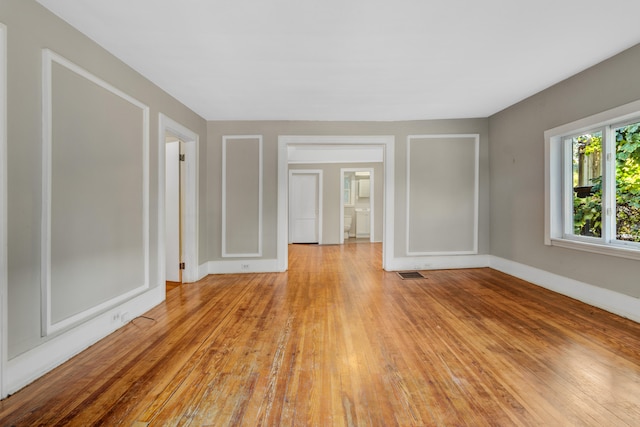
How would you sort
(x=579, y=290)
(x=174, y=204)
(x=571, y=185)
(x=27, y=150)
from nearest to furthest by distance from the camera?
(x=27, y=150) < (x=579, y=290) < (x=571, y=185) < (x=174, y=204)

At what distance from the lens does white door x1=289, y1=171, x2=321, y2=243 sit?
7625 mm

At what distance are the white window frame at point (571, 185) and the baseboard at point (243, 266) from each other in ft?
12.5

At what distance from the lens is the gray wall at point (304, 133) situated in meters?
4.28

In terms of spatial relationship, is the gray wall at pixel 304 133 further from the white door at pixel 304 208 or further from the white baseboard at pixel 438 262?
the white door at pixel 304 208

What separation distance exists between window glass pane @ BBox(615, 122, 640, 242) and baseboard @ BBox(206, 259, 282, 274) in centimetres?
416

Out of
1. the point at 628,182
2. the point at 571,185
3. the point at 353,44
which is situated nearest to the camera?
the point at 353,44

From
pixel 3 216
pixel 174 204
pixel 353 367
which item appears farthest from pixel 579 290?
pixel 174 204

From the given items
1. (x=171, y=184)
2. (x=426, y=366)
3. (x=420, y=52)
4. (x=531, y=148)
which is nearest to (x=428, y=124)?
(x=531, y=148)

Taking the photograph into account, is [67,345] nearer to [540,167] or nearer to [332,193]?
[540,167]

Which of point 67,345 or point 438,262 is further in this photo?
point 438,262

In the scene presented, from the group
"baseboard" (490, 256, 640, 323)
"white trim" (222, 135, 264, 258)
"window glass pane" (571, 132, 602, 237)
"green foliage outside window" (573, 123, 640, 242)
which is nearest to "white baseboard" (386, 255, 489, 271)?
"baseboard" (490, 256, 640, 323)

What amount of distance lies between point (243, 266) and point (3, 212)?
9.77 feet

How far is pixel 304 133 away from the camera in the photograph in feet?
14.2

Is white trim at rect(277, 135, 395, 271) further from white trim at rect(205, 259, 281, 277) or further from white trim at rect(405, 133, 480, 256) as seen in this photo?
white trim at rect(405, 133, 480, 256)
